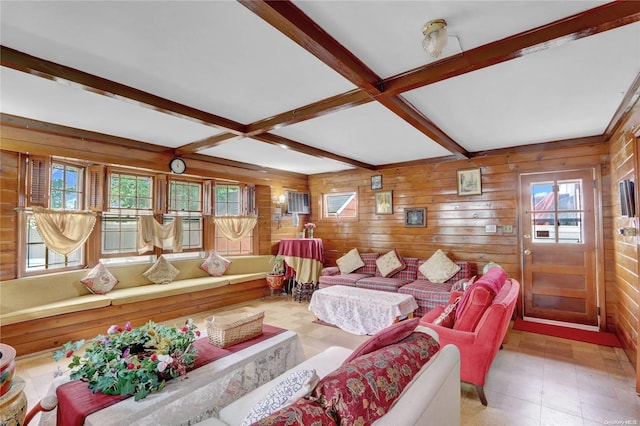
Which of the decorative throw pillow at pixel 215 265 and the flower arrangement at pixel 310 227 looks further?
the flower arrangement at pixel 310 227

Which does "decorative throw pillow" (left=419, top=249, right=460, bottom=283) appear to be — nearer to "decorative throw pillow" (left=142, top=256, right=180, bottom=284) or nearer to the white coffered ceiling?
the white coffered ceiling

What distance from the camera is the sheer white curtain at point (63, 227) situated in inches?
132

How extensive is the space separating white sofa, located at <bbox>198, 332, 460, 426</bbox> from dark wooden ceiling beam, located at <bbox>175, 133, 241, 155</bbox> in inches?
108

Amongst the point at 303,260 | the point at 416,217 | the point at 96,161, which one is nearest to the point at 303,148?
the point at 303,260

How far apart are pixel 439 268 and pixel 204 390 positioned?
144 inches

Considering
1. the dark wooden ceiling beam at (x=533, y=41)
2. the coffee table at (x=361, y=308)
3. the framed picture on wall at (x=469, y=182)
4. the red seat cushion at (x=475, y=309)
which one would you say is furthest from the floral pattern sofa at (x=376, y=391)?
the framed picture on wall at (x=469, y=182)

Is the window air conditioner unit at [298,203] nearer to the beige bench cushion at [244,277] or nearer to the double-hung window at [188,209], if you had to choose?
the beige bench cushion at [244,277]

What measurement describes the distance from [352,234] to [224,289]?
8.43ft

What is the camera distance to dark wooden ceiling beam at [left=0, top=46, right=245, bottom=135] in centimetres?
191

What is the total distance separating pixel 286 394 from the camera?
113cm

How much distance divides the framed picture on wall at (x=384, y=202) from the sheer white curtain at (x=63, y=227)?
433 centimetres

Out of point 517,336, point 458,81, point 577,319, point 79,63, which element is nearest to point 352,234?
point 517,336

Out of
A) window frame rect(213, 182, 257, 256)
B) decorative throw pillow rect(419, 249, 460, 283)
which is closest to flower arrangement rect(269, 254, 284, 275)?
window frame rect(213, 182, 257, 256)

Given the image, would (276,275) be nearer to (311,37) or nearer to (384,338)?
(384,338)
